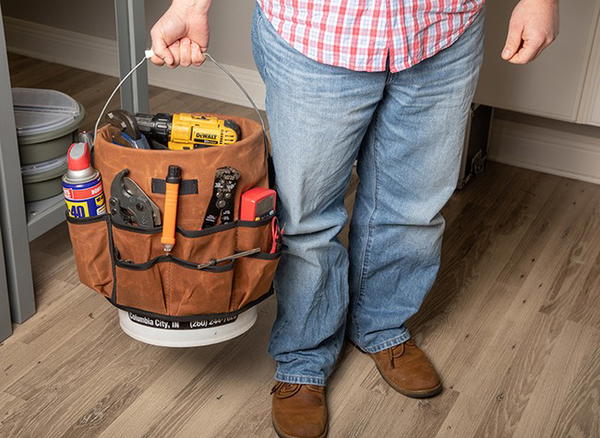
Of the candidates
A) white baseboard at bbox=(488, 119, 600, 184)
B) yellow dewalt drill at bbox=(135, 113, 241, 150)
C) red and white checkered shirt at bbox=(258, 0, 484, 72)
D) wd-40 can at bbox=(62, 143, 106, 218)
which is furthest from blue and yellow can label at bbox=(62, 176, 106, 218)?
white baseboard at bbox=(488, 119, 600, 184)

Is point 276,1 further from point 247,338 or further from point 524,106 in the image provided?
point 524,106

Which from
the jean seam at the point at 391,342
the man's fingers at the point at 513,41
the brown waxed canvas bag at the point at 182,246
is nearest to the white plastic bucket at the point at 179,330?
the brown waxed canvas bag at the point at 182,246

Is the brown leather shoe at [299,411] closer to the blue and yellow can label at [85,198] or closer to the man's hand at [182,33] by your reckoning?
the blue and yellow can label at [85,198]

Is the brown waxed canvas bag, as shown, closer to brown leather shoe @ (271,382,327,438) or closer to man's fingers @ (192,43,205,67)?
man's fingers @ (192,43,205,67)

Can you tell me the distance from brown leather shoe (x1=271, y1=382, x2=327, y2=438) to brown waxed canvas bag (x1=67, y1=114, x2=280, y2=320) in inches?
10.4

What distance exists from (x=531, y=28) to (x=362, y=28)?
0.98 feet

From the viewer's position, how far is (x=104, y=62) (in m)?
3.05

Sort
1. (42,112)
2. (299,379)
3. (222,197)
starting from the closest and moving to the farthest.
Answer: (222,197)
(299,379)
(42,112)

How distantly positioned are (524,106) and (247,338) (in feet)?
3.49

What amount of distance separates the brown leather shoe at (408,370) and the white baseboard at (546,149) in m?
1.10

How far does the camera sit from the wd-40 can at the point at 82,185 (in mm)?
1340

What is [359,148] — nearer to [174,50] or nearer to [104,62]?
[174,50]

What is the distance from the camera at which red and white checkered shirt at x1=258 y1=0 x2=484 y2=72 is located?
47.7 inches

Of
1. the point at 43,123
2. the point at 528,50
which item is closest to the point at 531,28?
the point at 528,50
